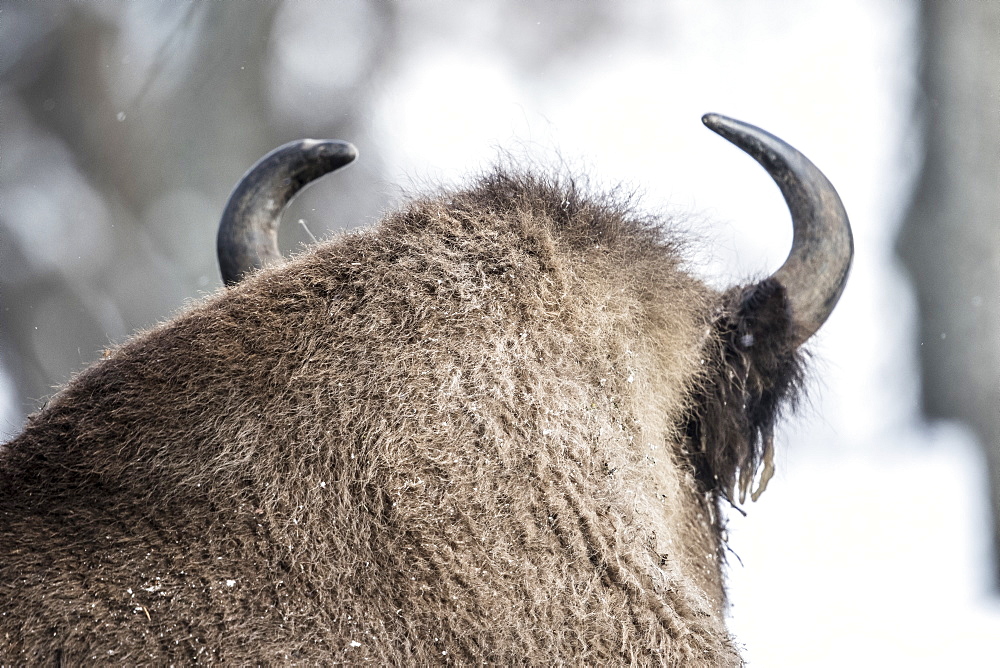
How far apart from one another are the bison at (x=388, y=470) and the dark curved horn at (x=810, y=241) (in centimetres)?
34

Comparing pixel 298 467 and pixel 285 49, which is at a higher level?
pixel 285 49

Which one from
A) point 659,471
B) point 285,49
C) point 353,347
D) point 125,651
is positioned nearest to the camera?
point 125,651

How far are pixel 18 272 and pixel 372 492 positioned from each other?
359 inches

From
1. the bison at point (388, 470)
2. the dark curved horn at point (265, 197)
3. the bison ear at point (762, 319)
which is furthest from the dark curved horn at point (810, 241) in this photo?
the dark curved horn at point (265, 197)

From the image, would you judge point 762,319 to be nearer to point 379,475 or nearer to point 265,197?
point 379,475

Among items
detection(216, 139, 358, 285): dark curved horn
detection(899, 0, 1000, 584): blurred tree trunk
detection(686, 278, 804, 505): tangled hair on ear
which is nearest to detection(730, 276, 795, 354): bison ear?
detection(686, 278, 804, 505): tangled hair on ear

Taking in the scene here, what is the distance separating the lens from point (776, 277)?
1568mm

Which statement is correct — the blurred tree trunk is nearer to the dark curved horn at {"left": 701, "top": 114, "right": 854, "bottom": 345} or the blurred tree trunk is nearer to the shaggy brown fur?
the dark curved horn at {"left": 701, "top": 114, "right": 854, "bottom": 345}

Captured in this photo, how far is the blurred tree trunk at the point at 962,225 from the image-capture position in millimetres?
4621

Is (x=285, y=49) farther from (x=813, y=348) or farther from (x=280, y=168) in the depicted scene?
(x=813, y=348)

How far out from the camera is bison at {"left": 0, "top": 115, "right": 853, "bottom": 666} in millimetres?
1032

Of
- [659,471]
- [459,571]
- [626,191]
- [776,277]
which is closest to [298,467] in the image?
[459,571]

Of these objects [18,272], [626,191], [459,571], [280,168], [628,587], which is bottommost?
[18,272]

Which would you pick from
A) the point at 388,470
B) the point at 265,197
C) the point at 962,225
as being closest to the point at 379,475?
the point at 388,470
